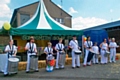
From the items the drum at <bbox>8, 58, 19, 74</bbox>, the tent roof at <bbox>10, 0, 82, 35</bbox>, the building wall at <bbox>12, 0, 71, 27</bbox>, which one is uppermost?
the building wall at <bbox>12, 0, 71, 27</bbox>

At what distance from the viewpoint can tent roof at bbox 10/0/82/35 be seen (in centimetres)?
1043

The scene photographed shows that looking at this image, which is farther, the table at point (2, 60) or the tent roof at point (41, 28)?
the tent roof at point (41, 28)

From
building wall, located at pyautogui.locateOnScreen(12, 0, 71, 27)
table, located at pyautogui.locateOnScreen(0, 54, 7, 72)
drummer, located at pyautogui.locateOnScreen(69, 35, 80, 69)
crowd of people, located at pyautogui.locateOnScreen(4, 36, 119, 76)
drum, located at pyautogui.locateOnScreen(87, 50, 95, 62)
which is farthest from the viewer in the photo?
building wall, located at pyautogui.locateOnScreen(12, 0, 71, 27)

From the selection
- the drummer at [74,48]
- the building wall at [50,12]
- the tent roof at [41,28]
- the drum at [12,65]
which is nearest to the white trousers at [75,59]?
the drummer at [74,48]

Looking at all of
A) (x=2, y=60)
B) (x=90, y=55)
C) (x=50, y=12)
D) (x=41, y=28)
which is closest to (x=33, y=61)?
(x=2, y=60)

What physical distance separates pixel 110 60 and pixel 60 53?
4270 mm

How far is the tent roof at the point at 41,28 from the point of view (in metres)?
10.4

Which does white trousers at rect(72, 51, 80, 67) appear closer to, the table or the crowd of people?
the crowd of people

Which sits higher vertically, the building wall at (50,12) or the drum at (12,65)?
the building wall at (50,12)

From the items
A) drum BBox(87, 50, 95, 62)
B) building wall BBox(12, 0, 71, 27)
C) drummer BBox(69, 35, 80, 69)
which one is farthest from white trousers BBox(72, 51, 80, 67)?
building wall BBox(12, 0, 71, 27)

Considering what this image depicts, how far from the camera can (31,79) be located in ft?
22.7

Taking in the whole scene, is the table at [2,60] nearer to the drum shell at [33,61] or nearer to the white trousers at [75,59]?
the drum shell at [33,61]

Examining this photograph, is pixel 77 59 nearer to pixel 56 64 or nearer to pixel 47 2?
pixel 56 64

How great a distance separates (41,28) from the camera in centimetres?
1177
